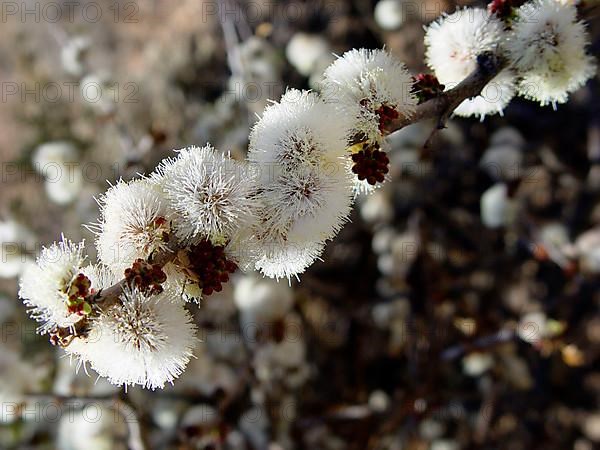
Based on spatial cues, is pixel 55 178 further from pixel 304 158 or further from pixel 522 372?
pixel 522 372

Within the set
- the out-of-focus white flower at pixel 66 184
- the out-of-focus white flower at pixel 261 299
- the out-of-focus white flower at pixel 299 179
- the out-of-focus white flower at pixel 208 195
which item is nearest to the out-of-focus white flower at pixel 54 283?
the out-of-focus white flower at pixel 208 195

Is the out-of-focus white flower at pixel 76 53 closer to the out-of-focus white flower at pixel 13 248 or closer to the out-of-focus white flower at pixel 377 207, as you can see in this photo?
the out-of-focus white flower at pixel 13 248

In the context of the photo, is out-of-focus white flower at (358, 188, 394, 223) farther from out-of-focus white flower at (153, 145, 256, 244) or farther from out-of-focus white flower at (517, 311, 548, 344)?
out-of-focus white flower at (153, 145, 256, 244)

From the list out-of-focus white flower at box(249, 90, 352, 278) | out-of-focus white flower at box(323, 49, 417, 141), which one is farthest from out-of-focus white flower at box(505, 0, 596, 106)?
out-of-focus white flower at box(249, 90, 352, 278)

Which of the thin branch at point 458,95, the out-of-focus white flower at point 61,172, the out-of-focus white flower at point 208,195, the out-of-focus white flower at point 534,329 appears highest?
the out-of-focus white flower at point 208,195

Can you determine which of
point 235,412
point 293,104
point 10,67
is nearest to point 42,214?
point 10,67

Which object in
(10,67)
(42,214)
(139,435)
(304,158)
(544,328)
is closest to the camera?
(304,158)

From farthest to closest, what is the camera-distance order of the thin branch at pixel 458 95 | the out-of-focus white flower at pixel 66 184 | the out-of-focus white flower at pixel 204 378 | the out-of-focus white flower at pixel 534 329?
1. the out-of-focus white flower at pixel 66 184
2. the out-of-focus white flower at pixel 204 378
3. the out-of-focus white flower at pixel 534 329
4. the thin branch at pixel 458 95

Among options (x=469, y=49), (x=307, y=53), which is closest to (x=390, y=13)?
(x=307, y=53)

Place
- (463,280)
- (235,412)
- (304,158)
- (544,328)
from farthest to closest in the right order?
(463,280) < (235,412) < (544,328) < (304,158)
